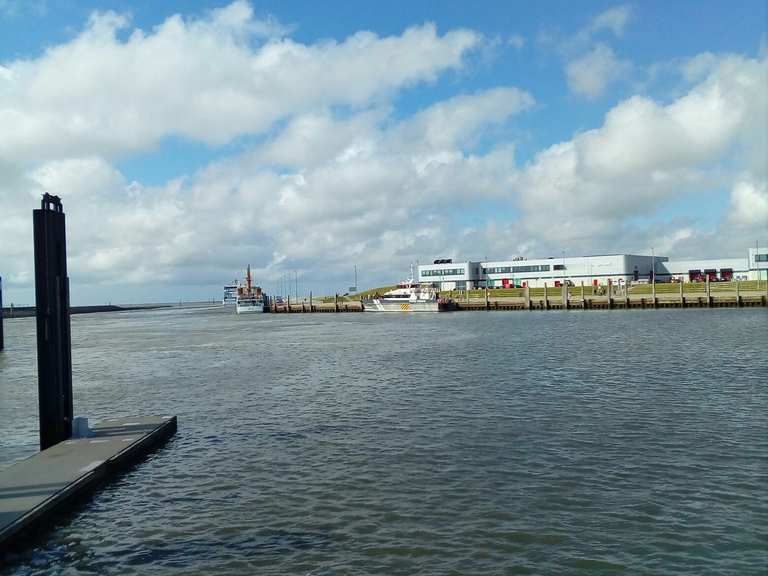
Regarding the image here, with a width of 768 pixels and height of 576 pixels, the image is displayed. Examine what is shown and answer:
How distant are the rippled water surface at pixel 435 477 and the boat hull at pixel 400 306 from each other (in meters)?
102

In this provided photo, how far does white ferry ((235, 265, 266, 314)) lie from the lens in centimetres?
18088

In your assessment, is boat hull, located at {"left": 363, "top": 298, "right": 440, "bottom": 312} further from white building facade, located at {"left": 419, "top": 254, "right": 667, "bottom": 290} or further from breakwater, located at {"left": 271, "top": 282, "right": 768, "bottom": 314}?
white building facade, located at {"left": 419, "top": 254, "right": 667, "bottom": 290}

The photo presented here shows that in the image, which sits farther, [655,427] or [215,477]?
[655,427]

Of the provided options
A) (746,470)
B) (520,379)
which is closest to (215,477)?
(746,470)

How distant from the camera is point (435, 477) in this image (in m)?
16.1

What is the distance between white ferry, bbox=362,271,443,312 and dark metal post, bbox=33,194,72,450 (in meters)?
120

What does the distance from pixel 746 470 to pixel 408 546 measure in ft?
32.4

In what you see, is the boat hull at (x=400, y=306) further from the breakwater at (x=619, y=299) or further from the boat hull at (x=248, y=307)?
the boat hull at (x=248, y=307)

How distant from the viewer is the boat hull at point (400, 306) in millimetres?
138212

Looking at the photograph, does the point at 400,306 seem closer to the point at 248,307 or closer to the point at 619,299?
the point at 619,299

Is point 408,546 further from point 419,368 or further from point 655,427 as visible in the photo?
point 419,368

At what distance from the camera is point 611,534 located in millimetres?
12133

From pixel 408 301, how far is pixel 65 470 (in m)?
128

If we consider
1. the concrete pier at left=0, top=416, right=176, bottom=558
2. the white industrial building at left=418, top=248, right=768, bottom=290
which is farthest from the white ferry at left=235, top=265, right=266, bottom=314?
the concrete pier at left=0, top=416, right=176, bottom=558
